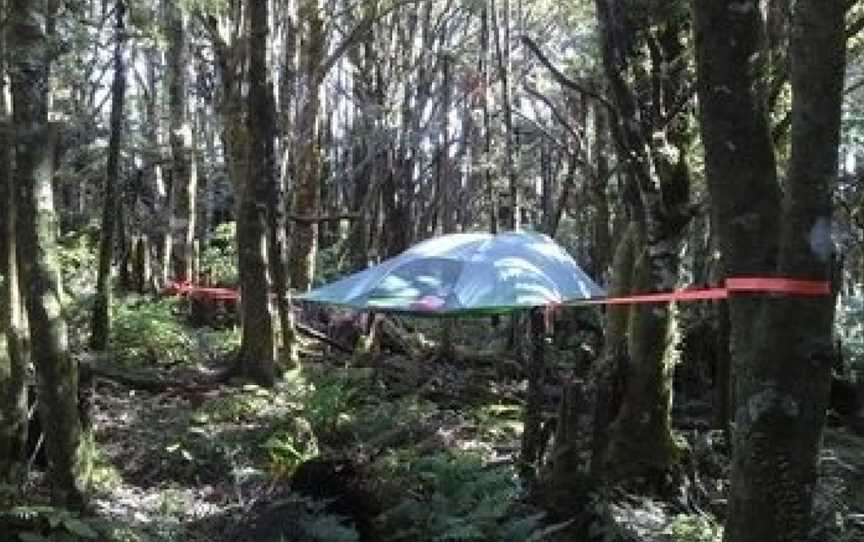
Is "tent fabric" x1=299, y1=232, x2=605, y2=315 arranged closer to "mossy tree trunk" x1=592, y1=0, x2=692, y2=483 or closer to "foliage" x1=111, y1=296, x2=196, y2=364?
"mossy tree trunk" x1=592, y1=0, x2=692, y2=483

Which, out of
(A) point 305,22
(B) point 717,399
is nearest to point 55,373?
(B) point 717,399

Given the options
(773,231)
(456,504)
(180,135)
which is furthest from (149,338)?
(773,231)

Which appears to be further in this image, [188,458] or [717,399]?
[717,399]

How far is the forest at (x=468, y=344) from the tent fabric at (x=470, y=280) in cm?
3

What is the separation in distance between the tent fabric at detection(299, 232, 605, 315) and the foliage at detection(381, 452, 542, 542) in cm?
191

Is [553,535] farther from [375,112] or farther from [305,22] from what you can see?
[375,112]

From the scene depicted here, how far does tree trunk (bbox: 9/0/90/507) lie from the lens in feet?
21.9

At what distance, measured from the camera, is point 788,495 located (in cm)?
394

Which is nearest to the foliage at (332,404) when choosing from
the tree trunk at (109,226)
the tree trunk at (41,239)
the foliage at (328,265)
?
the tree trunk at (109,226)

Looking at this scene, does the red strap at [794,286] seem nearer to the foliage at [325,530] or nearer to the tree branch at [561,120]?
the foliage at [325,530]

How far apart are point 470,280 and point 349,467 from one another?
10.1ft

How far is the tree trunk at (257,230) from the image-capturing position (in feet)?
37.1

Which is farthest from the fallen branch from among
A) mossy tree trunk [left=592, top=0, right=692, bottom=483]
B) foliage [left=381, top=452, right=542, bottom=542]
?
mossy tree trunk [left=592, top=0, right=692, bottom=483]

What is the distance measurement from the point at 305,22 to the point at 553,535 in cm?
1281
